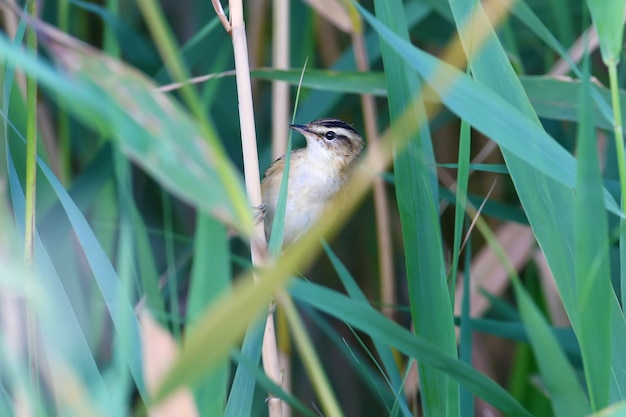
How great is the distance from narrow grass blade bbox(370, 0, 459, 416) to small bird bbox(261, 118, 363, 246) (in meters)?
0.96

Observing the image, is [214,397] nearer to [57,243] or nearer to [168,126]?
[168,126]

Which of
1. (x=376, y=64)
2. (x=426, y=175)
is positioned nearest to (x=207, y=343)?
(x=426, y=175)

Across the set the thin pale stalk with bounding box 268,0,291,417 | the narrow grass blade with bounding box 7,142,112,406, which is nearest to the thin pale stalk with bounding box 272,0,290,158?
the thin pale stalk with bounding box 268,0,291,417

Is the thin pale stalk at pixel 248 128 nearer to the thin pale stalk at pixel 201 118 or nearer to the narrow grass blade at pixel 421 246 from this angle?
the narrow grass blade at pixel 421 246

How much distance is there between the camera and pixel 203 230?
113 cm

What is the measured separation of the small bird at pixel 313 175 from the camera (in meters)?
2.69

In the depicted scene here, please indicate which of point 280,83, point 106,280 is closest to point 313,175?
point 280,83

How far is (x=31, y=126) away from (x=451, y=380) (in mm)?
887

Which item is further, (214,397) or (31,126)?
(31,126)

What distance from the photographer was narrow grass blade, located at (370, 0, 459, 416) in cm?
152

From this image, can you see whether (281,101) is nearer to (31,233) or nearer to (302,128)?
(302,128)

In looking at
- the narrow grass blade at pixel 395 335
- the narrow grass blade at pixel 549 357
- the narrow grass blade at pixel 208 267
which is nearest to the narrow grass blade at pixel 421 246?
the narrow grass blade at pixel 395 335

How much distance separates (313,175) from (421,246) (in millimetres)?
1233

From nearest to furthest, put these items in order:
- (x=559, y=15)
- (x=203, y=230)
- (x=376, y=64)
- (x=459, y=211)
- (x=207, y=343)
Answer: (x=207, y=343) → (x=203, y=230) → (x=459, y=211) → (x=559, y=15) → (x=376, y=64)
